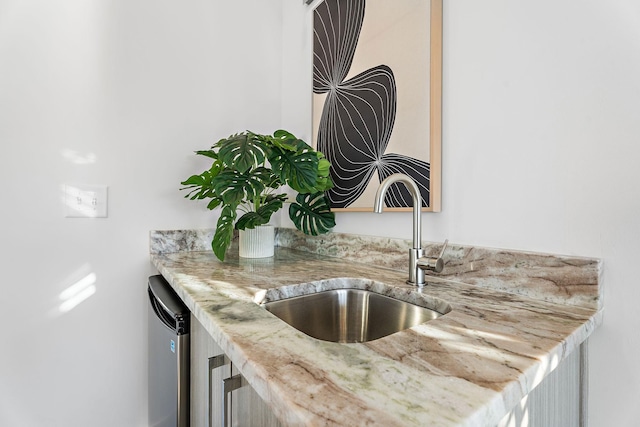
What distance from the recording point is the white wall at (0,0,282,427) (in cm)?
120

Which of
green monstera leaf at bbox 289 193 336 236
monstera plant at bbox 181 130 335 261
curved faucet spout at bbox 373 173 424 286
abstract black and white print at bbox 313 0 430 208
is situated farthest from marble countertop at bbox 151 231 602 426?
green monstera leaf at bbox 289 193 336 236

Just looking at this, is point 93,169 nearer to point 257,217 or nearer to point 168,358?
point 257,217

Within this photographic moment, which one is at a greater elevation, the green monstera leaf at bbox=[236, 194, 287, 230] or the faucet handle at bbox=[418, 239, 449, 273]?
the green monstera leaf at bbox=[236, 194, 287, 230]

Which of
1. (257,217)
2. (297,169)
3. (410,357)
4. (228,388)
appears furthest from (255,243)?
(410,357)

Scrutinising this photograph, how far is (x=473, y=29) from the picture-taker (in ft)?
3.07

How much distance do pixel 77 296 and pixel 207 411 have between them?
2.87 ft

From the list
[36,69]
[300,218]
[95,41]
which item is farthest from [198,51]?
[300,218]

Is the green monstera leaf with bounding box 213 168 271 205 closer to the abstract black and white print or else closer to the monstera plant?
the monstera plant

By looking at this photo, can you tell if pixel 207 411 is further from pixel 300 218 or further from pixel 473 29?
pixel 473 29

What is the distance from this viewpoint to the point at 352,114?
1.34 metres

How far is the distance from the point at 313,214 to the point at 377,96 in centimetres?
57

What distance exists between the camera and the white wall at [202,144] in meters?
0.70

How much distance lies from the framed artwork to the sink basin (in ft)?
1.13

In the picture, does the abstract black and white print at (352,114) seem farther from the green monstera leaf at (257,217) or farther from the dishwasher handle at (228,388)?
the dishwasher handle at (228,388)
